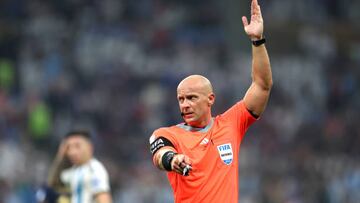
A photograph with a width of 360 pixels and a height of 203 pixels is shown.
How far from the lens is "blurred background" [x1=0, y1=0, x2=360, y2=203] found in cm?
2028

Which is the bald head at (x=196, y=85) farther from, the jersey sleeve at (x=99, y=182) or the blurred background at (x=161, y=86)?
the blurred background at (x=161, y=86)

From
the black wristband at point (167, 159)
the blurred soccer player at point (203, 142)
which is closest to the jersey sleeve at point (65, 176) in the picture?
the blurred soccer player at point (203, 142)

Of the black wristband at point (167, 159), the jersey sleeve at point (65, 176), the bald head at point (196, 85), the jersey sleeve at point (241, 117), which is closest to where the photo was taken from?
the black wristband at point (167, 159)

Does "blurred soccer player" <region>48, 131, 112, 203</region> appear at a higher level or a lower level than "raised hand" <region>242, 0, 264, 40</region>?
lower

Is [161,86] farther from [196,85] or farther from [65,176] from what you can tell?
[196,85]

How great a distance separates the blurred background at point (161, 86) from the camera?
2028 cm

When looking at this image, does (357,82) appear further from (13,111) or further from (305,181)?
(13,111)

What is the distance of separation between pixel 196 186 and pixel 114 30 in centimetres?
1798

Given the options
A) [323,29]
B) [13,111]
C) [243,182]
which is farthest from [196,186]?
[323,29]

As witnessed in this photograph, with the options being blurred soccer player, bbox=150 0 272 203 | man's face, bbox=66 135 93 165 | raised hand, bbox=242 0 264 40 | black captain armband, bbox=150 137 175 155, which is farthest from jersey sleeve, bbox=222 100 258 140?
man's face, bbox=66 135 93 165

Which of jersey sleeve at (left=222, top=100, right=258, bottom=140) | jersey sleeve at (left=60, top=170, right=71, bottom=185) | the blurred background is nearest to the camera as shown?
jersey sleeve at (left=222, top=100, right=258, bottom=140)

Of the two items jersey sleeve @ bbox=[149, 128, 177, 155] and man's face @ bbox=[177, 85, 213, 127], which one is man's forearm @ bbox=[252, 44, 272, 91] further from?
jersey sleeve @ bbox=[149, 128, 177, 155]

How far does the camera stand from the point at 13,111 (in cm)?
2159

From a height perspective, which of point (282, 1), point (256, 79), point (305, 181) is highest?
point (282, 1)
